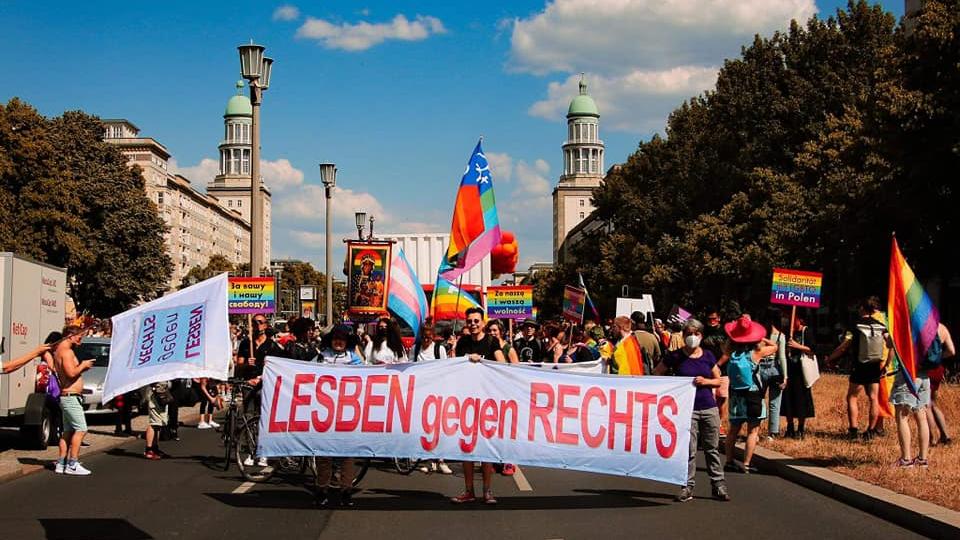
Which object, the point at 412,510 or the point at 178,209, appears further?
the point at 178,209

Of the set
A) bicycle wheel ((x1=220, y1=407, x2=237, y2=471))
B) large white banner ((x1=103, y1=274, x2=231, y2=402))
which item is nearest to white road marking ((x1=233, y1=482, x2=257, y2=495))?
bicycle wheel ((x1=220, y1=407, x2=237, y2=471))

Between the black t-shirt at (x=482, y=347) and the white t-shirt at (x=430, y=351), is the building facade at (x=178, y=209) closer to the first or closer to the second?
the white t-shirt at (x=430, y=351)

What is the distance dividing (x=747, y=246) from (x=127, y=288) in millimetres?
30799

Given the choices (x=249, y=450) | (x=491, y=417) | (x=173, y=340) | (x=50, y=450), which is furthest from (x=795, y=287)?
(x=173, y=340)

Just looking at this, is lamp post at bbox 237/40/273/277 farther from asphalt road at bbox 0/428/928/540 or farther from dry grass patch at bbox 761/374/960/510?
dry grass patch at bbox 761/374/960/510

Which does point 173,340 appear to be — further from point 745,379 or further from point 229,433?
point 745,379

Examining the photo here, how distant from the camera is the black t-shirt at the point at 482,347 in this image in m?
12.3

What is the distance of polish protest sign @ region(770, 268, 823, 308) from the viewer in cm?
2497

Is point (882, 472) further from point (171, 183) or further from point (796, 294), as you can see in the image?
point (171, 183)

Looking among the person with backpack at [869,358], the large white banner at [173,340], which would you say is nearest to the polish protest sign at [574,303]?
the person with backpack at [869,358]

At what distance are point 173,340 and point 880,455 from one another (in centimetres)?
783

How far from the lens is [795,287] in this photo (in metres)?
25.2

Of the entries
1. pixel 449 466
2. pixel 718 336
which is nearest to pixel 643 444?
pixel 718 336

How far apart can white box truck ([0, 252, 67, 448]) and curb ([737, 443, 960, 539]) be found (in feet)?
30.8
